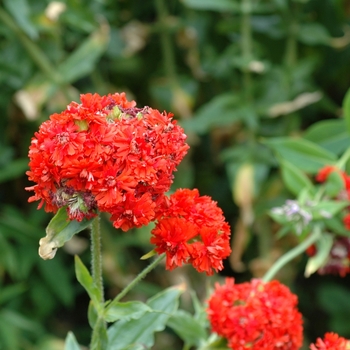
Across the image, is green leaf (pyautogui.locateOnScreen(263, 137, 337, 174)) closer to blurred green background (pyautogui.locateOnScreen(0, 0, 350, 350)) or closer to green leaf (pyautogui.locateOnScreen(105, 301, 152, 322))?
blurred green background (pyautogui.locateOnScreen(0, 0, 350, 350))

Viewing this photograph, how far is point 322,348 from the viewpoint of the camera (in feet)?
2.61

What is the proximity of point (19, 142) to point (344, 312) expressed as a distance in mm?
1076

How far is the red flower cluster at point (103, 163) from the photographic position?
676 mm

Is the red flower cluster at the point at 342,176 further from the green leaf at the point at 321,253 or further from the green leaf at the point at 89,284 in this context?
the green leaf at the point at 89,284

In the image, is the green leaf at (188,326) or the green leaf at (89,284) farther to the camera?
the green leaf at (188,326)

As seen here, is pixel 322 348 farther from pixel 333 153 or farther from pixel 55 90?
pixel 55 90

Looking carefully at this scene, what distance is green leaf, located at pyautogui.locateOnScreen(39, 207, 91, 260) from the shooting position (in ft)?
2.37

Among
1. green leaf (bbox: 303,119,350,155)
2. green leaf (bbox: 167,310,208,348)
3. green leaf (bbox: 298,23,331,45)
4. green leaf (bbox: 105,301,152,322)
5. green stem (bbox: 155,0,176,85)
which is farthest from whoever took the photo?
green stem (bbox: 155,0,176,85)

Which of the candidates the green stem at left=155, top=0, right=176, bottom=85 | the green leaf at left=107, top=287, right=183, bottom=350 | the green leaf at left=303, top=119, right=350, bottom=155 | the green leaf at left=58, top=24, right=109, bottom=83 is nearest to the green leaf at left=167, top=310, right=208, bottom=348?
the green leaf at left=107, top=287, right=183, bottom=350

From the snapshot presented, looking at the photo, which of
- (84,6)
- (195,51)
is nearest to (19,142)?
(84,6)

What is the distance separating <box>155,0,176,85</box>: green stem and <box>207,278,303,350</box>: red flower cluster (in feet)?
3.36

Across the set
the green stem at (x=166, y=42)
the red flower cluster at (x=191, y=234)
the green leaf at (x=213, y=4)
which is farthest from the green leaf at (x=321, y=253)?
the green stem at (x=166, y=42)

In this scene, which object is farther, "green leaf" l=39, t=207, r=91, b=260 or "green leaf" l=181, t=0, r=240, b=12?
"green leaf" l=181, t=0, r=240, b=12

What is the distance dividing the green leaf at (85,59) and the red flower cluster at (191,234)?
37.2 inches
